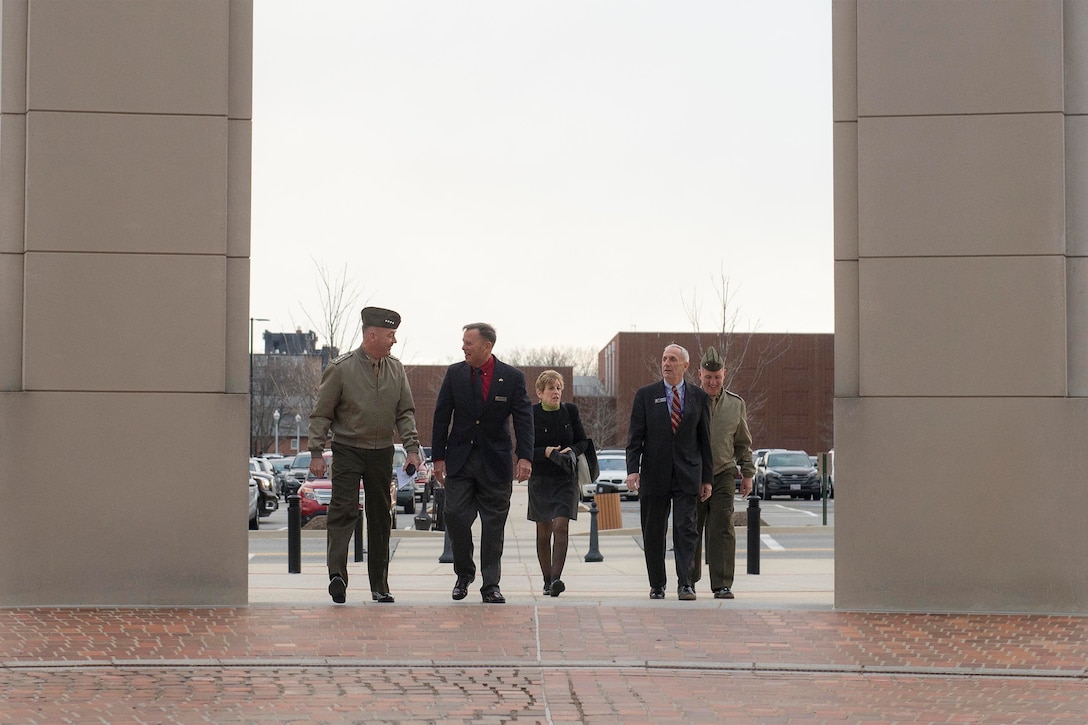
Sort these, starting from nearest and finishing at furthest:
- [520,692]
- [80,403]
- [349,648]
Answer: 1. [520,692]
2. [349,648]
3. [80,403]

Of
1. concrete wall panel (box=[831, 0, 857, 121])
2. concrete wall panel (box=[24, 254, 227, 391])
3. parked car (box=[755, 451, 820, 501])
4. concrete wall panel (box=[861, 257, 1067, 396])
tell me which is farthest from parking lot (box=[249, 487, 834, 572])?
parked car (box=[755, 451, 820, 501])

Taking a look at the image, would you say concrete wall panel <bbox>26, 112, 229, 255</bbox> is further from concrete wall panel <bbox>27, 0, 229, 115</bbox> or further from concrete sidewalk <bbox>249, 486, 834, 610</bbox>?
concrete sidewalk <bbox>249, 486, 834, 610</bbox>

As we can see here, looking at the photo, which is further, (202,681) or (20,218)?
(20,218)

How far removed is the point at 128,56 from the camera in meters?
9.57

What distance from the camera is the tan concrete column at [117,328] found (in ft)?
31.0

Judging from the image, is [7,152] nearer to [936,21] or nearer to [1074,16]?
[936,21]

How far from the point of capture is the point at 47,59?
374 inches

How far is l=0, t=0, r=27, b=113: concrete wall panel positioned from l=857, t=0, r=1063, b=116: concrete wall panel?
18.5 ft

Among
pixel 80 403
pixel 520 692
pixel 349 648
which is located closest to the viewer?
pixel 520 692

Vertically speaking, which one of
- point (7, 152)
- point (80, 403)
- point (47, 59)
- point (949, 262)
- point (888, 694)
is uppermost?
point (47, 59)

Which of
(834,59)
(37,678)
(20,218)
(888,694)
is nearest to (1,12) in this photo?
(20,218)

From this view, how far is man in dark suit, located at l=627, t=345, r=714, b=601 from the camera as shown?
10.4m

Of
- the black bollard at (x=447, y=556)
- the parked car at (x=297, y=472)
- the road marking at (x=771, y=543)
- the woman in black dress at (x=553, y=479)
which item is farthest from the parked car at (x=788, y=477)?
the woman in black dress at (x=553, y=479)

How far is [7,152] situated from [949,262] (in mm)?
6351
